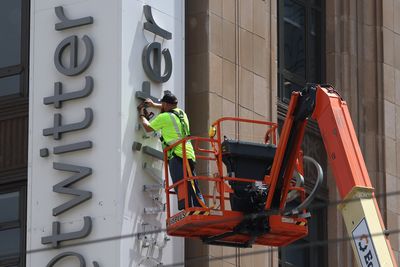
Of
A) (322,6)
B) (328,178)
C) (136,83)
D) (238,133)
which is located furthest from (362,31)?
(136,83)

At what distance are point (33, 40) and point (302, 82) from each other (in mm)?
8536

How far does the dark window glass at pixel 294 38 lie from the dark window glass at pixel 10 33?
6785 mm

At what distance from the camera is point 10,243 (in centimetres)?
3050

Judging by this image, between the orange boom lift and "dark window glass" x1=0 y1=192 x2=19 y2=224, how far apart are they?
11.5ft

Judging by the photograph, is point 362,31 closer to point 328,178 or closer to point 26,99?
point 328,178

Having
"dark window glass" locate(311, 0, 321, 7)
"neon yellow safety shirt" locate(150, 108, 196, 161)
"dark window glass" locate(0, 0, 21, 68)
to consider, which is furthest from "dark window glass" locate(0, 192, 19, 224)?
"dark window glass" locate(311, 0, 321, 7)

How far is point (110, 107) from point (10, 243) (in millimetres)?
4042

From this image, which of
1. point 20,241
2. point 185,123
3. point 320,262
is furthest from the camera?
point 320,262

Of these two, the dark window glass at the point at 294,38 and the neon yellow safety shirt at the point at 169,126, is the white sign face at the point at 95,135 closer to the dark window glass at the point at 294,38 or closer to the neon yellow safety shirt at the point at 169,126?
the neon yellow safety shirt at the point at 169,126

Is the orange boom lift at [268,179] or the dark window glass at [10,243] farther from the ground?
the orange boom lift at [268,179]

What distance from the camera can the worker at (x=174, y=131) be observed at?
89.0ft

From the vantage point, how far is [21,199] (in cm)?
3034

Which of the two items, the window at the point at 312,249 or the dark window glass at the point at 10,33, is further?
the window at the point at 312,249

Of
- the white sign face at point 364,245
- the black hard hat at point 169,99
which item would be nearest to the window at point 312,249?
the black hard hat at point 169,99
